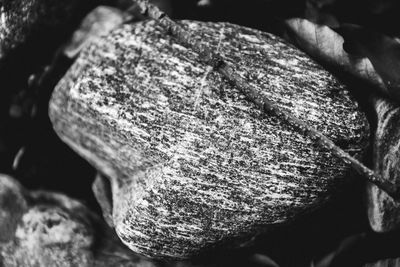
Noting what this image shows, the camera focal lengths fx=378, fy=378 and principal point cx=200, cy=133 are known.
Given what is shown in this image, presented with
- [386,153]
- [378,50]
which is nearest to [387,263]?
[386,153]

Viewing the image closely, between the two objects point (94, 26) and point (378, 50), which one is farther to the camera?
point (94, 26)

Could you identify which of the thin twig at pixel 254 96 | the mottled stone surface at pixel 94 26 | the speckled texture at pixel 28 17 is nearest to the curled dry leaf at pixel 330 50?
the thin twig at pixel 254 96

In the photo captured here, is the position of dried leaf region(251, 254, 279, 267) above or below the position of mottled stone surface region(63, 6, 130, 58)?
below

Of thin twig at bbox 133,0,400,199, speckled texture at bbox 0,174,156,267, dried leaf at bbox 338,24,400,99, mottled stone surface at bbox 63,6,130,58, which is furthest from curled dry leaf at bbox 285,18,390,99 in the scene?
speckled texture at bbox 0,174,156,267

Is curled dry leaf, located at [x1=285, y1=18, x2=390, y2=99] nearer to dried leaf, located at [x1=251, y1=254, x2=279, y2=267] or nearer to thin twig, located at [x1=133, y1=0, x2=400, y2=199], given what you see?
thin twig, located at [x1=133, y1=0, x2=400, y2=199]

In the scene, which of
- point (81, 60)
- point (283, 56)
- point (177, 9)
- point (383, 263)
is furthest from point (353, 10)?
point (81, 60)

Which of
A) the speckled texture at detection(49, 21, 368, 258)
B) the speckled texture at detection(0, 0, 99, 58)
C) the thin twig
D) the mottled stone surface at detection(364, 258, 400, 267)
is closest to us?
the thin twig

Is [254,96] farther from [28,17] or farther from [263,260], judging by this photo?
[28,17]
